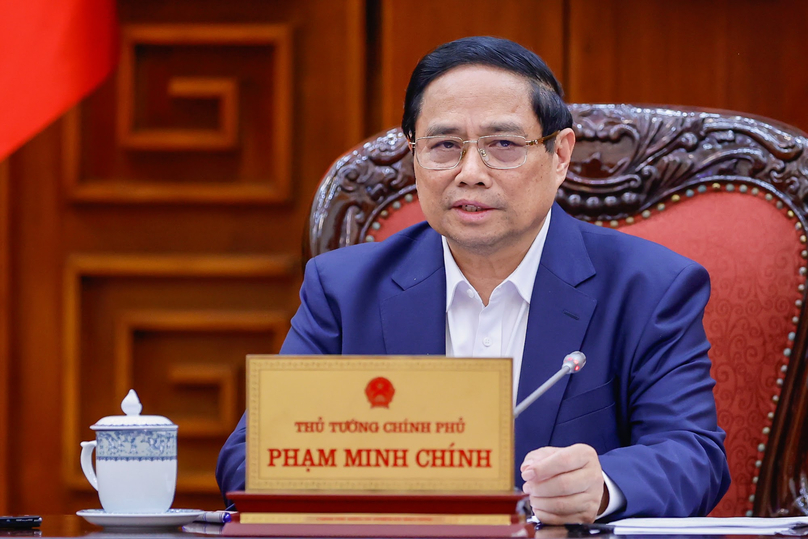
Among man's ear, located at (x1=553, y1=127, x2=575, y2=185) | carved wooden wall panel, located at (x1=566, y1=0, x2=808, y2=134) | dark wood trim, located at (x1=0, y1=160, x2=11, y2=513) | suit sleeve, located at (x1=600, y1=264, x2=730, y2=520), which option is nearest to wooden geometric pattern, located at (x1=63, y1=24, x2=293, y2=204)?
dark wood trim, located at (x1=0, y1=160, x2=11, y2=513)

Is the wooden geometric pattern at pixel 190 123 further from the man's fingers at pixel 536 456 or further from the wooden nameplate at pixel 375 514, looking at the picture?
the wooden nameplate at pixel 375 514

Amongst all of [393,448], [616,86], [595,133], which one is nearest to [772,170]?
[595,133]

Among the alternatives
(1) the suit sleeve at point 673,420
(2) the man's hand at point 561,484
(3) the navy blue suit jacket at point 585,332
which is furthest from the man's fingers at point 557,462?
(3) the navy blue suit jacket at point 585,332

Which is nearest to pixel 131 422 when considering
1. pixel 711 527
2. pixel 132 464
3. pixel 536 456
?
pixel 132 464

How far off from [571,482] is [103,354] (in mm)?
1832

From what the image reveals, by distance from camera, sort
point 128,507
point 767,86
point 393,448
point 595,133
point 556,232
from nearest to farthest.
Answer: point 393,448
point 128,507
point 556,232
point 595,133
point 767,86

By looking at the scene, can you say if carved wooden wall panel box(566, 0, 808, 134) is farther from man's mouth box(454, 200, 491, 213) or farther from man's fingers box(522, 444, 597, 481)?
man's fingers box(522, 444, 597, 481)

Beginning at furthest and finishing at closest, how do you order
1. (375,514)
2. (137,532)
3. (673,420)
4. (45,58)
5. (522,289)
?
(45,58)
(522,289)
(673,420)
(137,532)
(375,514)

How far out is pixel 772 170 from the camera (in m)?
1.76

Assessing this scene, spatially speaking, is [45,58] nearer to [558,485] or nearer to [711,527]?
[558,485]

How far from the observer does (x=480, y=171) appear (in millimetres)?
1550

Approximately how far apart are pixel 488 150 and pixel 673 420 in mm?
481

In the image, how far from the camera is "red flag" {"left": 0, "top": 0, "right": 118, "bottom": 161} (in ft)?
8.09

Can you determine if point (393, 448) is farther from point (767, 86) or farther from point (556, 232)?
point (767, 86)
